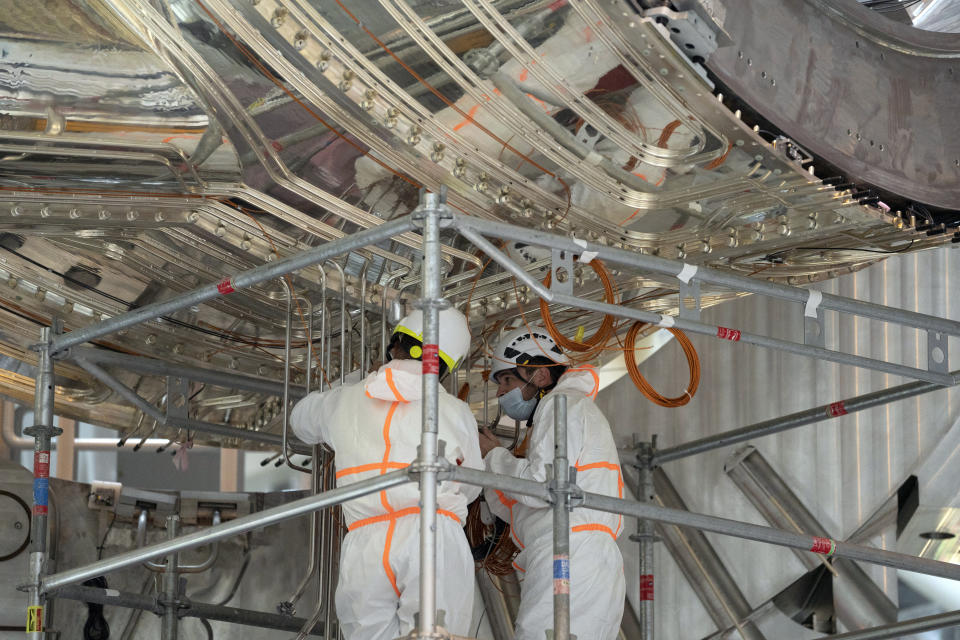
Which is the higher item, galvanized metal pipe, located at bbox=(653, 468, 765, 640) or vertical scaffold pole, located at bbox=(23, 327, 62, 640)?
vertical scaffold pole, located at bbox=(23, 327, 62, 640)

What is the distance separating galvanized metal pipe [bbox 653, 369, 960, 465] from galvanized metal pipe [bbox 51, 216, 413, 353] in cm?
277

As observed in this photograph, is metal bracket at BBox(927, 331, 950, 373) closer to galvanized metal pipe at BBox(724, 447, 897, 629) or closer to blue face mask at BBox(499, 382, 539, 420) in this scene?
galvanized metal pipe at BBox(724, 447, 897, 629)

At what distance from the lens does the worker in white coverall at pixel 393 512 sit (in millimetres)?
5613

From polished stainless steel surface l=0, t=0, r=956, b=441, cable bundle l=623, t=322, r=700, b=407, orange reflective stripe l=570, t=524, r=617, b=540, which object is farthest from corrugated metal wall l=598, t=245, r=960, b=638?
orange reflective stripe l=570, t=524, r=617, b=540

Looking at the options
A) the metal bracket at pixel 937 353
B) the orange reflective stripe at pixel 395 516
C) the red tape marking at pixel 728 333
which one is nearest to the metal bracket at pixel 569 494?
the orange reflective stripe at pixel 395 516

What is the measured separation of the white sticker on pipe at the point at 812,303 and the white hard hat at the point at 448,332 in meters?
1.53

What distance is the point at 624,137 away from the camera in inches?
238

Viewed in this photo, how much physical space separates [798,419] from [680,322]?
74.7 inches

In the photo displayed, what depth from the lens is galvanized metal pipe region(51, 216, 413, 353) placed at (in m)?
5.19

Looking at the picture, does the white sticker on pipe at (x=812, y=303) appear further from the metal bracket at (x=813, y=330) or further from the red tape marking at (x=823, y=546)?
the red tape marking at (x=823, y=546)

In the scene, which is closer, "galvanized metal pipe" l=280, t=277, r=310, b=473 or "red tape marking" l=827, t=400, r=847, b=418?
"galvanized metal pipe" l=280, t=277, r=310, b=473

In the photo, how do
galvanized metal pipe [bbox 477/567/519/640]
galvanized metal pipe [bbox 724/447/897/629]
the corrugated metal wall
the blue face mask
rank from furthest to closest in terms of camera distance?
galvanized metal pipe [bbox 477/567/519/640], the corrugated metal wall, galvanized metal pipe [bbox 724/447/897/629], the blue face mask

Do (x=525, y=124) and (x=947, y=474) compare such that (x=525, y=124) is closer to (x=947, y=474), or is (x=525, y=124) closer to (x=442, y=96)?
(x=442, y=96)

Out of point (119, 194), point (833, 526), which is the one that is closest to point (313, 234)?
point (119, 194)
